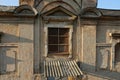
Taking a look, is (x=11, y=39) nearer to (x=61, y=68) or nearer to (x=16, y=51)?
(x=16, y=51)

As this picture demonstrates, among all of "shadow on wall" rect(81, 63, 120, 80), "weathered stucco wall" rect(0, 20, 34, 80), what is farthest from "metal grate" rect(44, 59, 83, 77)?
"weathered stucco wall" rect(0, 20, 34, 80)

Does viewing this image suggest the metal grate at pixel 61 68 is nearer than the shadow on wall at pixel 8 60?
Yes

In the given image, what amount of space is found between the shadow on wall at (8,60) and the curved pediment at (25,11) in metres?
1.70

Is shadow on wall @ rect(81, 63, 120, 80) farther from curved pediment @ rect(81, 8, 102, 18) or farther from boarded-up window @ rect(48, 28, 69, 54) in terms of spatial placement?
curved pediment @ rect(81, 8, 102, 18)

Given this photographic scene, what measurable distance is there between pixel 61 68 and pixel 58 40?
1.58 metres

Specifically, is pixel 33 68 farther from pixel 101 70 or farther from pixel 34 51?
pixel 101 70

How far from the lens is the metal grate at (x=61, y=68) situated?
9.97 meters

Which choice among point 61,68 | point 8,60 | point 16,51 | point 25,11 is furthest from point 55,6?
point 8,60

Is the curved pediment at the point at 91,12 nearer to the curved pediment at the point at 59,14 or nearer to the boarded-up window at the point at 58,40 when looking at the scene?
the curved pediment at the point at 59,14

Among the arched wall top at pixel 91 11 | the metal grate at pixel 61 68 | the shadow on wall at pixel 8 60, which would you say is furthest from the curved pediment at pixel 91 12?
the shadow on wall at pixel 8 60

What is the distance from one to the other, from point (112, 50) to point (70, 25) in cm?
254

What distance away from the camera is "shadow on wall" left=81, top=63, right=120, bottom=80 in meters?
11.5

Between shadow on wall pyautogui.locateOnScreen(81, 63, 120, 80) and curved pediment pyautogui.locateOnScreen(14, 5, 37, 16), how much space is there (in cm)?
350

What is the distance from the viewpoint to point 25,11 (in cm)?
1089
